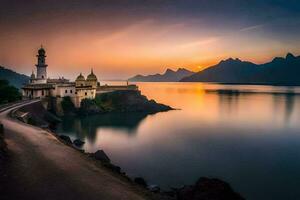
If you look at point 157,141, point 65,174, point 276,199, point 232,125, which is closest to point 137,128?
point 157,141

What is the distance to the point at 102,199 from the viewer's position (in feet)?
48.7

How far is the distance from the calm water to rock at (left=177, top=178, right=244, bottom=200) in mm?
8975

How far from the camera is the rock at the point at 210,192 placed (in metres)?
17.6

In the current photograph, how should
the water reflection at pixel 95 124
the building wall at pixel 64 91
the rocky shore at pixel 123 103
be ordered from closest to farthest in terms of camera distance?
1. the water reflection at pixel 95 124
2. the building wall at pixel 64 91
3. the rocky shore at pixel 123 103

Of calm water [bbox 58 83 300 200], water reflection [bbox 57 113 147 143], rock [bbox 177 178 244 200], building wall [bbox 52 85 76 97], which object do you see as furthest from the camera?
building wall [bbox 52 85 76 97]

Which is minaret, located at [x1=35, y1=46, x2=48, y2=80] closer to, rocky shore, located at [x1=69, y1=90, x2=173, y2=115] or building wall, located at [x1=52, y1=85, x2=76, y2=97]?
building wall, located at [x1=52, y1=85, x2=76, y2=97]

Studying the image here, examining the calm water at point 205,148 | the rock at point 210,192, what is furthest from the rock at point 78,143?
the rock at point 210,192

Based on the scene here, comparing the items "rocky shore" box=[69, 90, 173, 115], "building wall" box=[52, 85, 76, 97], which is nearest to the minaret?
"building wall" box=[52, 85, 76, 97]

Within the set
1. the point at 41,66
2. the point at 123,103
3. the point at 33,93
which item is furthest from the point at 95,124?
the point at 41,66

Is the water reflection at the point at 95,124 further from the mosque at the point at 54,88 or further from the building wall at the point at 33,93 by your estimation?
the building wall at the point at 33,93

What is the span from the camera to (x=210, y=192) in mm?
17844

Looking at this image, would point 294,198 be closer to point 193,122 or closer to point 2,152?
point 2,152

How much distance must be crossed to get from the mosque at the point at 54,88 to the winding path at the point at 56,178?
175 ft

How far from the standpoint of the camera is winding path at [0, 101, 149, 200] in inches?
589
